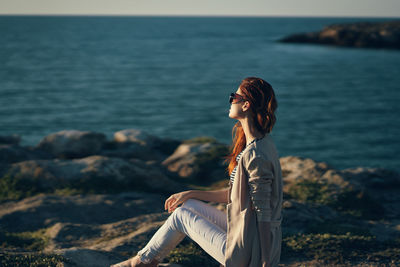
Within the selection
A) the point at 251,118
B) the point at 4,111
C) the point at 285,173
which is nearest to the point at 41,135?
the point at 4,111

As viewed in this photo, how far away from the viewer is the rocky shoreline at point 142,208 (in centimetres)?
630

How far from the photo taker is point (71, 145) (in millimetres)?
15602

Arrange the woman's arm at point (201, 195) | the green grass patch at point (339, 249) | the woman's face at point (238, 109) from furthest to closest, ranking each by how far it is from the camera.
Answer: the green grass patch at point (339, 249) < the woman's arm at point (201, 195) < the woman's face at point (238, 109)

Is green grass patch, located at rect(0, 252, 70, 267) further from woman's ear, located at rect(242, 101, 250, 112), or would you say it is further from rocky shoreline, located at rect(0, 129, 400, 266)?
woman's ear, located at rect(242, 101, 250, 112)

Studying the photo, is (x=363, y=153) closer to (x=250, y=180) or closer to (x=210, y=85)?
(x=250, y=180)

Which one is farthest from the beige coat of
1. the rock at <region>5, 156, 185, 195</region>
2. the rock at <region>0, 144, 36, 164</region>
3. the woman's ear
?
the rock at <region>0, 144, 36, 164</region>

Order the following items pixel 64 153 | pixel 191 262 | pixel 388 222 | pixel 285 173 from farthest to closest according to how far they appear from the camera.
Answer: pixel 64 153, pixel 285 173, pixel 388 222, pixel 191 262

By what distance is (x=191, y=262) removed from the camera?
586 centimetres

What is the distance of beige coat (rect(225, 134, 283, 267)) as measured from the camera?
368 cm

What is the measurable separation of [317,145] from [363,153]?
275 centimetres

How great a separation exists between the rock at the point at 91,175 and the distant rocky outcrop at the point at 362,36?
3328 inches

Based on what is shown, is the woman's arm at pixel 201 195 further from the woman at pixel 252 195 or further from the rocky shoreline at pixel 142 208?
the rocky shoreline at pixel 142 208

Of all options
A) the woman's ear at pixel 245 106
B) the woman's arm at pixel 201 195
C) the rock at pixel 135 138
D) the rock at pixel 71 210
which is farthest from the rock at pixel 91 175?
the woman's ear at pixel 245 106

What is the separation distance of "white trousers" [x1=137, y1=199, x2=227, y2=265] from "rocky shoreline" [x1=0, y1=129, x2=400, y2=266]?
4.10 ft
